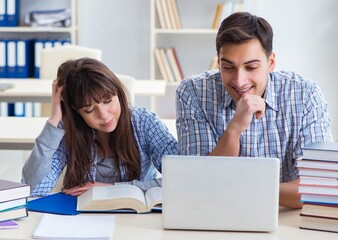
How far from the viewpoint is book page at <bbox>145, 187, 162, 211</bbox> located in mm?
1920

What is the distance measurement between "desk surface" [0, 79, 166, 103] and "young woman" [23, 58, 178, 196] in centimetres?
167

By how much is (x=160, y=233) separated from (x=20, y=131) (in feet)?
5.28

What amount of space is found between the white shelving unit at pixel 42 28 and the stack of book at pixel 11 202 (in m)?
3.60

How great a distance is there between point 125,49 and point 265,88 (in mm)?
3559

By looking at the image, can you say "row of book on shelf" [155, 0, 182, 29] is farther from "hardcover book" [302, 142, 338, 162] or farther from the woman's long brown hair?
"hardcover book" [302, 142, 338, 162]

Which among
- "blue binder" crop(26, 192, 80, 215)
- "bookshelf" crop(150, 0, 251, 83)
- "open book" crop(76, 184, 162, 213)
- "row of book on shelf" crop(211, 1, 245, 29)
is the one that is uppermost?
"row of book on shelf" crop(211, 1, 245, 29)

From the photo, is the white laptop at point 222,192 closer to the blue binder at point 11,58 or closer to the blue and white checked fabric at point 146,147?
the blue and white checked fabric at point 146,147

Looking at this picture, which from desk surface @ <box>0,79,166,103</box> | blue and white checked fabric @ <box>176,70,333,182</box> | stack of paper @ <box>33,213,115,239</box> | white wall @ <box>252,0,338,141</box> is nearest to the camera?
stack of paper @ <box>33,213,115,239</box>

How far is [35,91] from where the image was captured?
4.10m

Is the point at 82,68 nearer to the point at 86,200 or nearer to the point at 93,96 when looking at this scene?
the point at 93,96

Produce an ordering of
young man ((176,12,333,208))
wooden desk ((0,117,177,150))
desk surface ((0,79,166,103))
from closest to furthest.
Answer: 1. young man ((176,12,333,208))
2. wooden desk ((0,117,177,150))
3. desk surface ((0,79,166,103))

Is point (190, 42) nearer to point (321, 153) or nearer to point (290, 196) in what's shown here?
point (290, 196)

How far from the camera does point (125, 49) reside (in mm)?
5738

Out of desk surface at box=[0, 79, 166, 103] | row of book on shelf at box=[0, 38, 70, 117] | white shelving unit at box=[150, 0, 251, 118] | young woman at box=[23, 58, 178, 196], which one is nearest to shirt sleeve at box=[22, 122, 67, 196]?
young woman at box=[23, 58, 178, 196]
